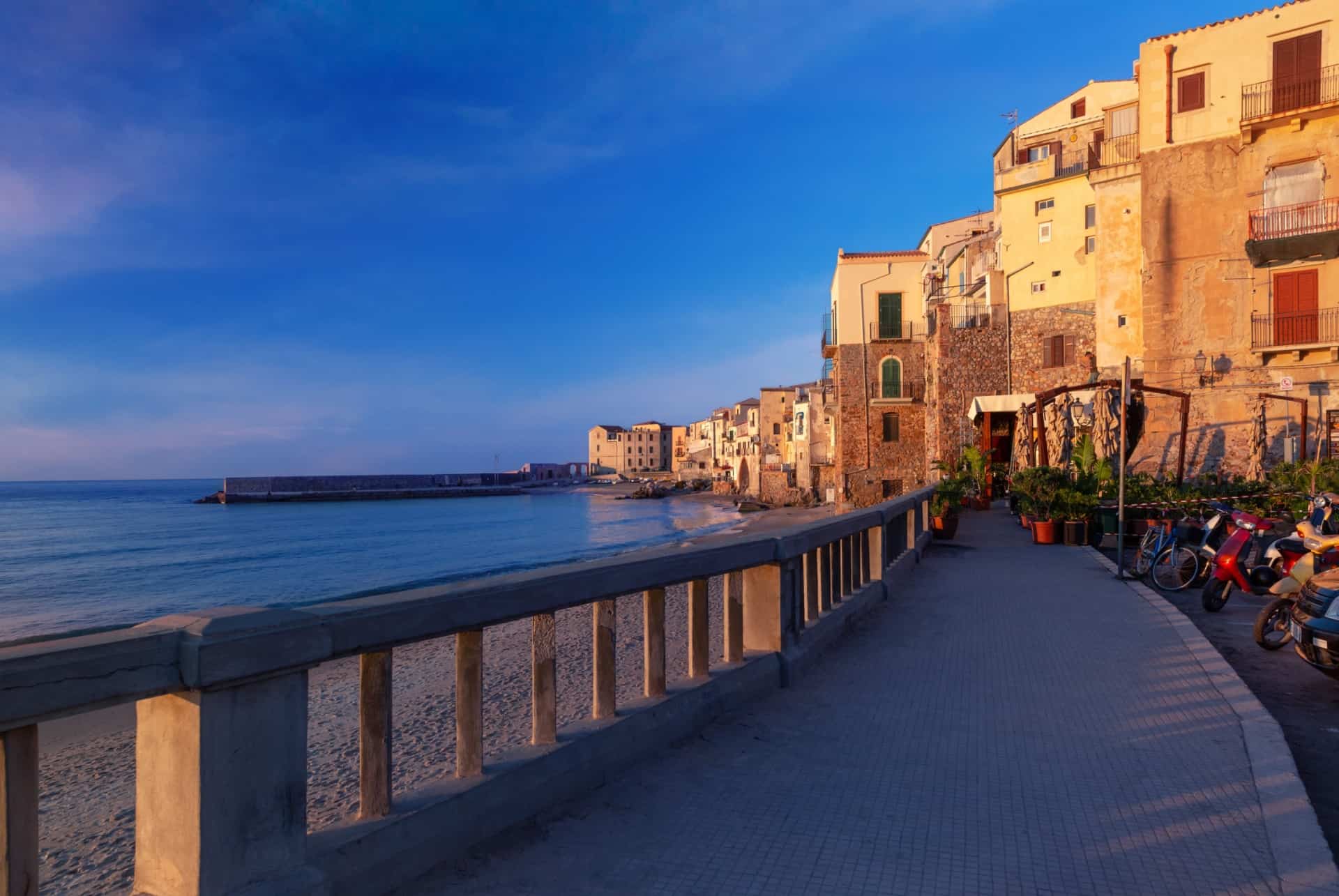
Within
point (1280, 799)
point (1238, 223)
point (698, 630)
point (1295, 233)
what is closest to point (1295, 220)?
point (1295, 233)

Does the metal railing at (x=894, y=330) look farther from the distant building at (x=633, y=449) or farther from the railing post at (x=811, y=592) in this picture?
the distant building at (x=633, y=449)

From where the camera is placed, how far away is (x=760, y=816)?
350 cm

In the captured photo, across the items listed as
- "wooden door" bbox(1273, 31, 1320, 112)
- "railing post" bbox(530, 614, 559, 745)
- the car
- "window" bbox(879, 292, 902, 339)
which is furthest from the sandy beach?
"window" bbox(879, 292, 902, 339)

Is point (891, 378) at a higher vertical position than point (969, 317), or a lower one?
lower

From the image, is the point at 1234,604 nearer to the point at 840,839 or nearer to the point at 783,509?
the point at 840,839

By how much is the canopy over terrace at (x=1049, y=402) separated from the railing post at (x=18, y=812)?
21.2 m

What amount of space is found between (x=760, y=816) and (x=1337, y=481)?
16.8 meters

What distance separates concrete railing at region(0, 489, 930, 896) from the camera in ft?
6.49

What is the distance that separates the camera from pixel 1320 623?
5395mm

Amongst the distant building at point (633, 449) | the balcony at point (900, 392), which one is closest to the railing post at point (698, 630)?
the balcony at point (900, 392)

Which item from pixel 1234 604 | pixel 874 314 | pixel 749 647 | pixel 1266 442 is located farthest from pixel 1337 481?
pixel 874 314

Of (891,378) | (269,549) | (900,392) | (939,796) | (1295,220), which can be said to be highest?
(1295,220)

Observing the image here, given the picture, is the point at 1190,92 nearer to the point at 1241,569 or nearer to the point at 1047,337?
the point at 1047,337

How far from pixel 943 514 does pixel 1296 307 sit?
17353mm
